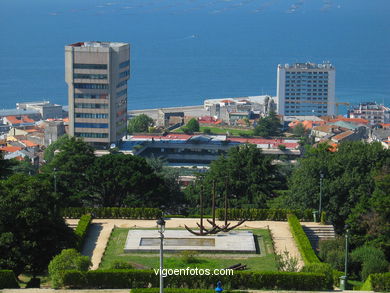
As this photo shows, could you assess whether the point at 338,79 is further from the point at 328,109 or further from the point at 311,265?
the point at 311,265

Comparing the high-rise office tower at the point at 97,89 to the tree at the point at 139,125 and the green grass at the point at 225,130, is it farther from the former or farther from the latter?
the green grass at the point at 225,130

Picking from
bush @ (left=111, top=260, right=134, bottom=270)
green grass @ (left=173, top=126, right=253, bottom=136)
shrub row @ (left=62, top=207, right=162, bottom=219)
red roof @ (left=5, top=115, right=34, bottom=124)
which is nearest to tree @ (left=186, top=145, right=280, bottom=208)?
shrub row @ (left=62, top=207, right=162, bottom=219)

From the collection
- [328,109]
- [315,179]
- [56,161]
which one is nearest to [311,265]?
[315,179]

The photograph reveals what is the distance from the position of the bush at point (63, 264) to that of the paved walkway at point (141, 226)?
2911 millimetres

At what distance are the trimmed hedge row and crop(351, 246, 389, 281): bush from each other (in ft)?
26.5

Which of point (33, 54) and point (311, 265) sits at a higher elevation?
point (33, 54)

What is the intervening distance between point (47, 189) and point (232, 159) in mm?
15400

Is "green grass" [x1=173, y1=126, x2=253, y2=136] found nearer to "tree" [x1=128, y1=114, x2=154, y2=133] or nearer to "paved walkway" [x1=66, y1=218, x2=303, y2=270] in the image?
"tree" [x1=128, y1=114, x2=154, y2=133]

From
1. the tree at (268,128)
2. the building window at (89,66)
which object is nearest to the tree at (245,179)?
the building window at (89,66)

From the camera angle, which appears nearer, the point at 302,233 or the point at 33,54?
the point at 302,233

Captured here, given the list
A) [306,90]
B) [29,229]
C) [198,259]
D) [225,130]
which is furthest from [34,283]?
[306,90]

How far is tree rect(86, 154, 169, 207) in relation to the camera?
37.0 meters

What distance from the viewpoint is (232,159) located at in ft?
132

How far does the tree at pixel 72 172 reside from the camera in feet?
120
